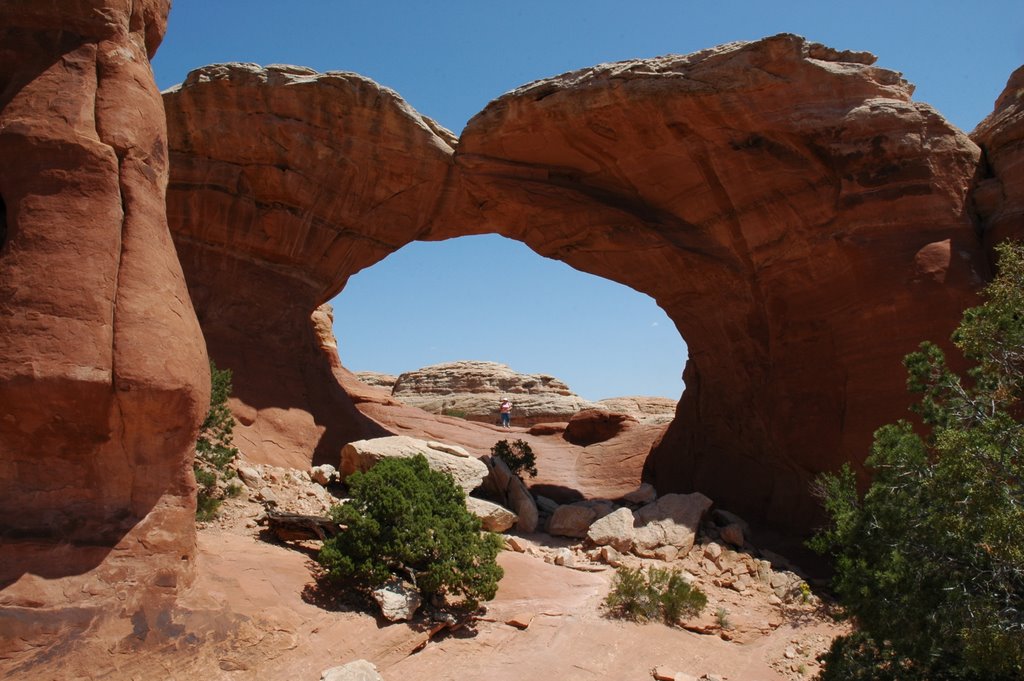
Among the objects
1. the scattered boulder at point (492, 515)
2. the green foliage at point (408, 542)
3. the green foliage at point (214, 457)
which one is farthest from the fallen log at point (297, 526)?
the scattered boulder at point (492, 515)

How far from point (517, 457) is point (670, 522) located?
700cm

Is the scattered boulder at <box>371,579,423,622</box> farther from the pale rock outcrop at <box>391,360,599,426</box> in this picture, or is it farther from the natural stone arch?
the pale rock outcrop at <box>391,360,599,426</box>

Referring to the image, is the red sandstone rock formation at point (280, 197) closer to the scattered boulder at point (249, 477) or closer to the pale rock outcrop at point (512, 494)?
the scattered boulder at point (249, 477)

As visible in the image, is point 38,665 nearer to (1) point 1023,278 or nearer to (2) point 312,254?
(1) point 1023,278

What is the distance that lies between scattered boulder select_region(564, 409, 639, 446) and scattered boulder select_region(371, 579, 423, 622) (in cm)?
1874

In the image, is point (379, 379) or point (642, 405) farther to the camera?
point (379, 379)

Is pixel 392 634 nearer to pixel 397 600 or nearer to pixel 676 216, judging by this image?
pixel 397 600

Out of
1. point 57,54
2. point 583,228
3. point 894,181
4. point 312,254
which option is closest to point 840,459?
point 894,181

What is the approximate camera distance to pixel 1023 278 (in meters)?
7.39

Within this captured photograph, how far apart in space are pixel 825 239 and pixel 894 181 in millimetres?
1635

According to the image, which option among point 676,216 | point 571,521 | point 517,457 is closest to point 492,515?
point 571,521

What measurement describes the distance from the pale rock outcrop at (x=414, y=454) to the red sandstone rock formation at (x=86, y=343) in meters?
6.30

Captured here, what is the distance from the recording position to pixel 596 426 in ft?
95.8

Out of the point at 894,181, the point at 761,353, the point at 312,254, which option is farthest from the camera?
the point at 312,254
